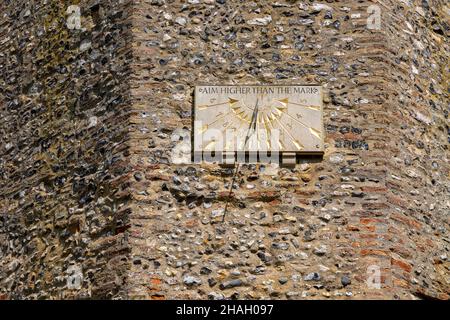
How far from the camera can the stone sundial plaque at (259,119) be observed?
18.6m

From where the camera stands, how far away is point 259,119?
61.5 ft

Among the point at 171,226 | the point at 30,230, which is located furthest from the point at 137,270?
the point at 30,230

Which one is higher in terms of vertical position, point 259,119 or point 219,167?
point 259,119

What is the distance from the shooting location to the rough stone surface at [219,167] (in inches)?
712

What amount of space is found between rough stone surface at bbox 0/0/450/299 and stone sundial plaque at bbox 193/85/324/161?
0.13 m

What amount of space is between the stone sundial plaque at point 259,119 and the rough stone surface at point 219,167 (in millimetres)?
133

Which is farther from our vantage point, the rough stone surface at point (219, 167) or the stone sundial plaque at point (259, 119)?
the stone sundial plaque at point (259, 119)

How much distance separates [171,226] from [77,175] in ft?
4.73

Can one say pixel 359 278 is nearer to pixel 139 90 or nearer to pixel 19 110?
pixel 139 90

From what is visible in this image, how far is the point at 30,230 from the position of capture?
63.4ft

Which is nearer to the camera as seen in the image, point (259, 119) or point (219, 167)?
point (219, 167)

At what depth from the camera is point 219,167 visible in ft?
61.0

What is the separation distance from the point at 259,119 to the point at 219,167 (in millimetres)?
690

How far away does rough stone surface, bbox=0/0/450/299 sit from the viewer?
18.1 metres
